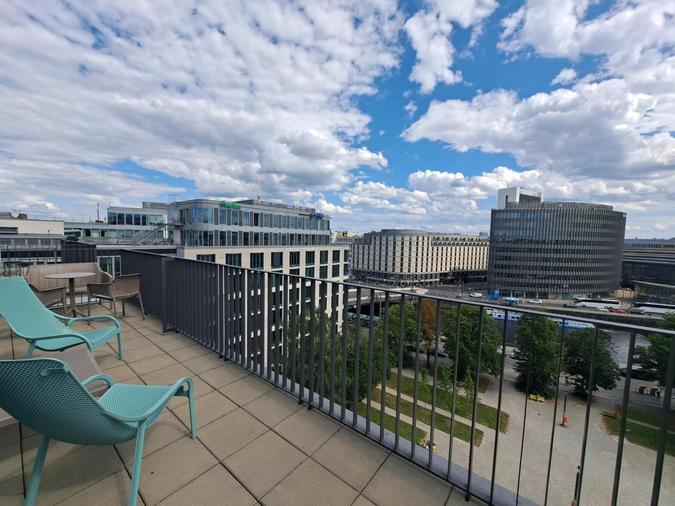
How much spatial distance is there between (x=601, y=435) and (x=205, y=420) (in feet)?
9.82

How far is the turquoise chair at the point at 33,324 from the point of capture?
2.69m

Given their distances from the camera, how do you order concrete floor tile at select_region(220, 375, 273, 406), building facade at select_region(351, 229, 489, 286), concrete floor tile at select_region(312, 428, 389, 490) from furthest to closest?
building facade at select_region(351, 229, 489, 286), concrete floor tile at select_region(220, 375, 273, 406), concrete floor tile at select_region(312, 428, 389, 490)

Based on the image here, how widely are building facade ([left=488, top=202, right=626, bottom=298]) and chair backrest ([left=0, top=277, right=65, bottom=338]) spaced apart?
7343cm

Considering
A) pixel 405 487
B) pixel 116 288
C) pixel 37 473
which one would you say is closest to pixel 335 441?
pixel 405 487

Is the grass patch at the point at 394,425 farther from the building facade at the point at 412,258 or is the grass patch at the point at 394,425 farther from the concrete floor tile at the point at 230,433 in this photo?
the building facade at the point at 412,258

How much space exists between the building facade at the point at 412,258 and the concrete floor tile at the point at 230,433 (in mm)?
84177

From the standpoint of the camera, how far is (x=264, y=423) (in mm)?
2506

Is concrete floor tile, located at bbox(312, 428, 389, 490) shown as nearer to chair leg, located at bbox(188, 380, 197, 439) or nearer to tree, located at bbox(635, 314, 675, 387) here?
chair leg, located at bbox(188, 380, 197, 439)

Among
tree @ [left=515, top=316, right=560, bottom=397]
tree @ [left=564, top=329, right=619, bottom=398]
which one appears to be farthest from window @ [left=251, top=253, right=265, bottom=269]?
tree @ [left=564, top=329, right=619, bottom=398]

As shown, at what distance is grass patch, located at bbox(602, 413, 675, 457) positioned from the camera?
1.38 m

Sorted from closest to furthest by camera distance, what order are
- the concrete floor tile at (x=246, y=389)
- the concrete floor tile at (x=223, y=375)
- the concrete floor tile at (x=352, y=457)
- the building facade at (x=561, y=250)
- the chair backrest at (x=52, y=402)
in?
the chair backrest at (x=52, y=402)
the concrete floor tile at (x=352, y=457)
the concrete floor tile at (x=246, y=389)
the concrete floor tile at (x=223, y=375)
the building facade at (x=561, y=250)

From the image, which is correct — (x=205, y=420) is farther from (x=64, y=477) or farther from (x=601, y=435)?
(x=601, y=435)

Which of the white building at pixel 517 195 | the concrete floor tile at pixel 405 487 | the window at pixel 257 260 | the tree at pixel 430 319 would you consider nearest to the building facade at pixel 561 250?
the white building at pixel 517 195

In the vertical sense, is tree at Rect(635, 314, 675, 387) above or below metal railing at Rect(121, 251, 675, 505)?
above
